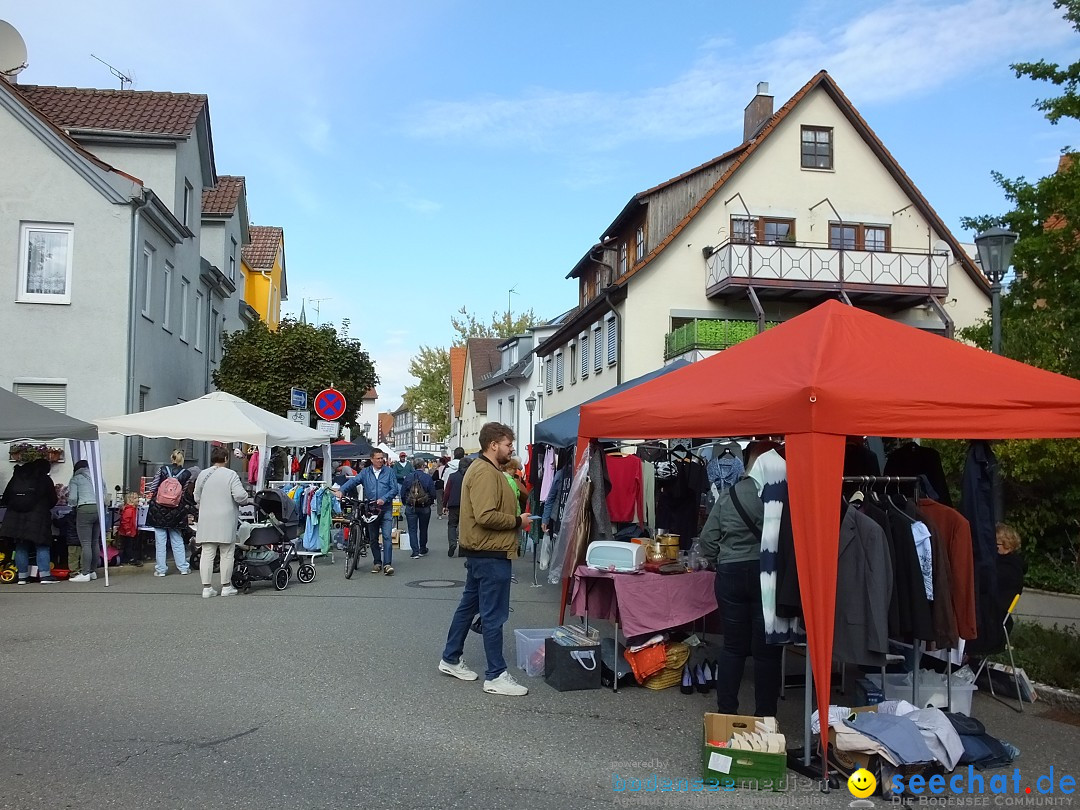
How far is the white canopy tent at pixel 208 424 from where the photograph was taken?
51.3 ft

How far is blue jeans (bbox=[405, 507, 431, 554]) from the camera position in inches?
723

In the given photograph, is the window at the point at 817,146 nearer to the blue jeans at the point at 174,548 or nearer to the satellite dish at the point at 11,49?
the satellite dish at the point at 11,49

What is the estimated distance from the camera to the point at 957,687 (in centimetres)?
688


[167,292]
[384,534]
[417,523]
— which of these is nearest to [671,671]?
[384,534]

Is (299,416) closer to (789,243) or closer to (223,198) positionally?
(223,198)

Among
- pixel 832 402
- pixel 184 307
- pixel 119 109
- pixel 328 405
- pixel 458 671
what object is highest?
pixel 119 109

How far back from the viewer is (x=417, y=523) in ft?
61.3

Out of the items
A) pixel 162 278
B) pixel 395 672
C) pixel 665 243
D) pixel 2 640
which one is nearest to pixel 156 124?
pixel 162 278

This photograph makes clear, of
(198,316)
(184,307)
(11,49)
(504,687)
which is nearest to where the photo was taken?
(504,687)

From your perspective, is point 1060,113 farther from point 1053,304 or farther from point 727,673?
point 727,673

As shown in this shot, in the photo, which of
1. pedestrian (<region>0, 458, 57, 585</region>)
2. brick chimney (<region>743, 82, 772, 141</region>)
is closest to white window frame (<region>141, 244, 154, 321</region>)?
pedestrian (<region>0, 458, 57, 585</region>)

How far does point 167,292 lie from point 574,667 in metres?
18.9

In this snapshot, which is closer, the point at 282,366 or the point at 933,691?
the point at 933,691

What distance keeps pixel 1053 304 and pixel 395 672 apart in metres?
15.6
